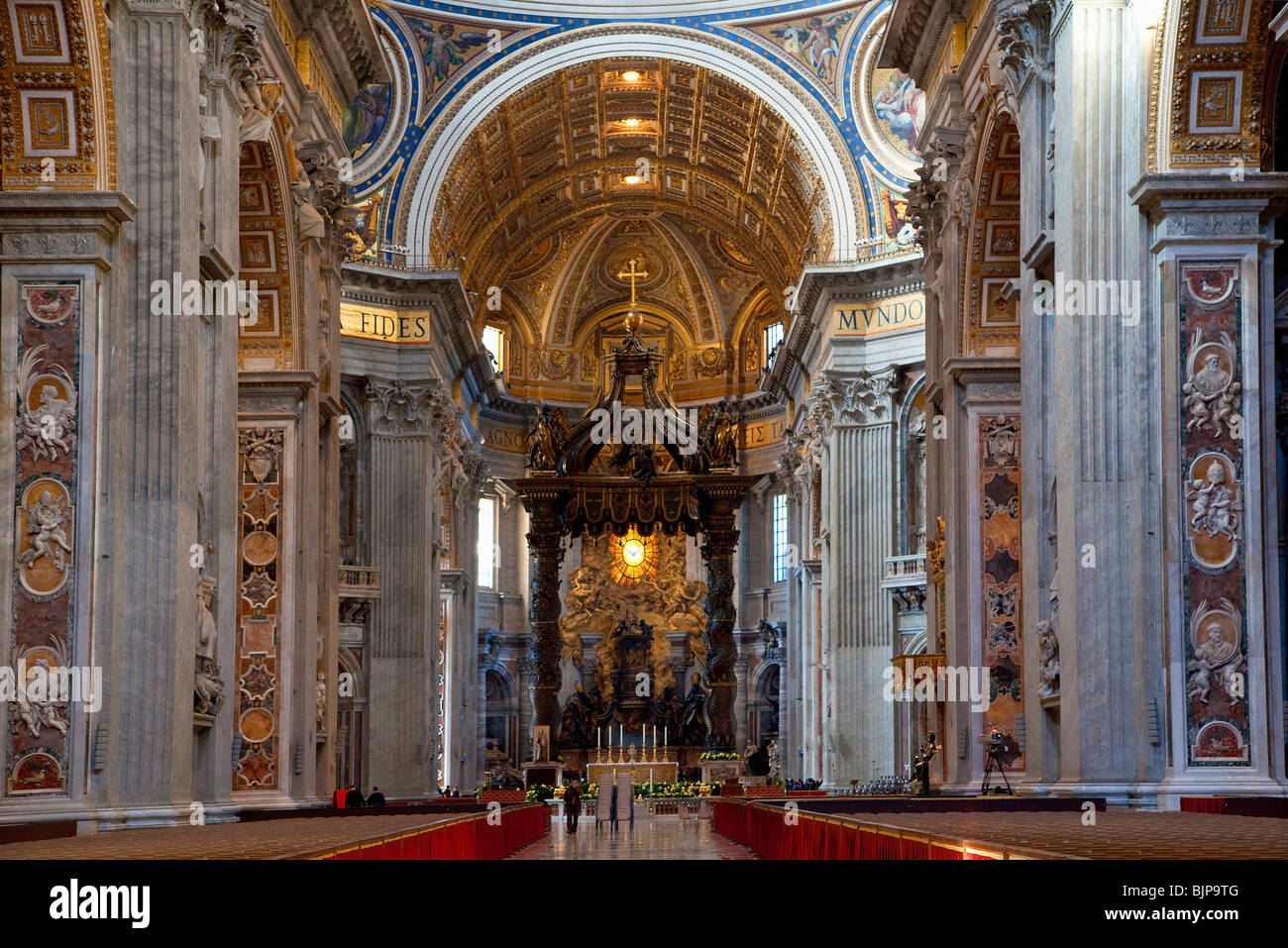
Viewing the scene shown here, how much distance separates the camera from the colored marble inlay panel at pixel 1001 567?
60.3 feet

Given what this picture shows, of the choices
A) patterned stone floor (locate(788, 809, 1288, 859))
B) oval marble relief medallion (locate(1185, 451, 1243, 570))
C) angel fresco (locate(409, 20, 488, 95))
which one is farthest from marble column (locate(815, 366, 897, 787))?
patterned stone floor (locate(788, 809, 1288, 859))

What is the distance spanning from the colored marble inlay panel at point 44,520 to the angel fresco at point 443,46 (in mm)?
21246

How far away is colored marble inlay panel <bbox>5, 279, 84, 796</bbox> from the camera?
39.2 ft

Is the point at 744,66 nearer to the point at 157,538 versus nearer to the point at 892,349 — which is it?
the point at 892,349

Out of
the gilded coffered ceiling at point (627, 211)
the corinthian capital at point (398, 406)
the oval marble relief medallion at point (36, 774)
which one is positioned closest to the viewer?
the oval marble relief medallion at point (36, 774)

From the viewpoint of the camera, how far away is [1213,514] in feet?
42.2

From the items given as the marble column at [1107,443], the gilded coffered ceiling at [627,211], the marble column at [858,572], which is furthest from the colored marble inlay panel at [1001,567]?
the gilded coffered ceiling at [627,211]

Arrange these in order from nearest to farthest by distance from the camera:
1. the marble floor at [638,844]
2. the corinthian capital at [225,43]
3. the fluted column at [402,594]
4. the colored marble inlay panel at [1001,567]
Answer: the corinthian capital at [225,43]
the marble floor at [638,844]
the colored marble inlay panel at [1001,567]
the fluted column at [402,594]

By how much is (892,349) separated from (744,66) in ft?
20.6

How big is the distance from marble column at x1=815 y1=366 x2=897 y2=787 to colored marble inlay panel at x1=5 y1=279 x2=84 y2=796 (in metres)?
20.3

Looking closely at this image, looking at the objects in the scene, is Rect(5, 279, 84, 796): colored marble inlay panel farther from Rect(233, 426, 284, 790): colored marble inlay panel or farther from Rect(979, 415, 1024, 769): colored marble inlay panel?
Rect(979, 415, 1024, 769): colored marble inlay panel

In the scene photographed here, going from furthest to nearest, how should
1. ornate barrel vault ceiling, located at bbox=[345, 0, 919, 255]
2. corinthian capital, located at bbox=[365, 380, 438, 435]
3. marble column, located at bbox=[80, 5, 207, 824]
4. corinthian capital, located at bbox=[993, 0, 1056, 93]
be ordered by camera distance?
ornate barrel vault ceiling, located at bbox=[345, 0, 919, 255]
corinthian capital, located at bbox=[365, 380, 438, 435]
corinthian capital, located at bbox=[993, 0, 1056, 93]
marble column, located at bbox=[80, 5, 207, 824]

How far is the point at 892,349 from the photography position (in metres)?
31.8

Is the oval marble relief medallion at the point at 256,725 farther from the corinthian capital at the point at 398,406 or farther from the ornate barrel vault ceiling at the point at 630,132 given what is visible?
the ornate barrel vault ceiling at the point at 630,132
